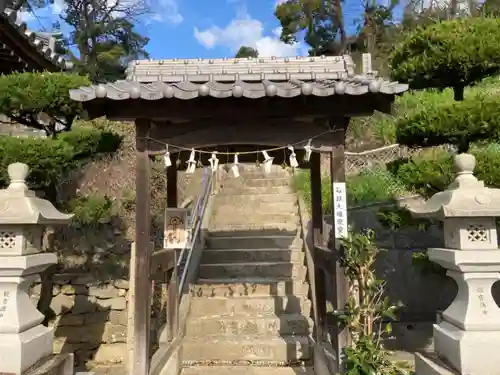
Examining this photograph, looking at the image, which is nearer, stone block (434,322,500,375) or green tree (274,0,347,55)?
stone block (434,322,500,375)

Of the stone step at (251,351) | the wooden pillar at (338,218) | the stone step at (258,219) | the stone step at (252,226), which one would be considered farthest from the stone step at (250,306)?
the stone step at (258,219)

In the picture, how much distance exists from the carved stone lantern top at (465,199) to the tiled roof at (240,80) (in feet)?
3.65

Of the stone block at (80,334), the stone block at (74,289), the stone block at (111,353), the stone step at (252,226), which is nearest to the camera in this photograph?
the stone block at (111,353)

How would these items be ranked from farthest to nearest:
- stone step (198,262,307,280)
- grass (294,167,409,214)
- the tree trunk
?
grass (294,167,409,214) → stone step (198,262,307,280) → the tree trunk

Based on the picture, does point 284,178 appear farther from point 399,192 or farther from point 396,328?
point 396,328

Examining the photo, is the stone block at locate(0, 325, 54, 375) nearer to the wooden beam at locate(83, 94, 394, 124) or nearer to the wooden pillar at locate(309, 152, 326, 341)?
the wooden beam at locate(83, 94, 394, 124)

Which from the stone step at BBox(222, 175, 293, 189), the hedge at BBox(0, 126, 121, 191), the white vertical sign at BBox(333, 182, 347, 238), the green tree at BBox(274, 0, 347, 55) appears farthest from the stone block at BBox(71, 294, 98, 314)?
the green tree at BBox(274, 0, 347, 55)

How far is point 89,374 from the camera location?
4.76 metres

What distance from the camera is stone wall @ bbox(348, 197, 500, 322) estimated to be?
8.92m

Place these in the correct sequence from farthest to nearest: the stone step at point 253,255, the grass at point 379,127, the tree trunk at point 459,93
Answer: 1. the grass at point 379,127
2. the stone step at point 253,255
3. the tree trunk at point 459,93

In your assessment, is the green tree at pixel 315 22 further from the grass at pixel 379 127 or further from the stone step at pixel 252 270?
the stone step at pixel 252 270

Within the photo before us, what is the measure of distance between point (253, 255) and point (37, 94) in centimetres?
508

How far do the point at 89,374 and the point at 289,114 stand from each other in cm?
363

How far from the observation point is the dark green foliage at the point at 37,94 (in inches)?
215
